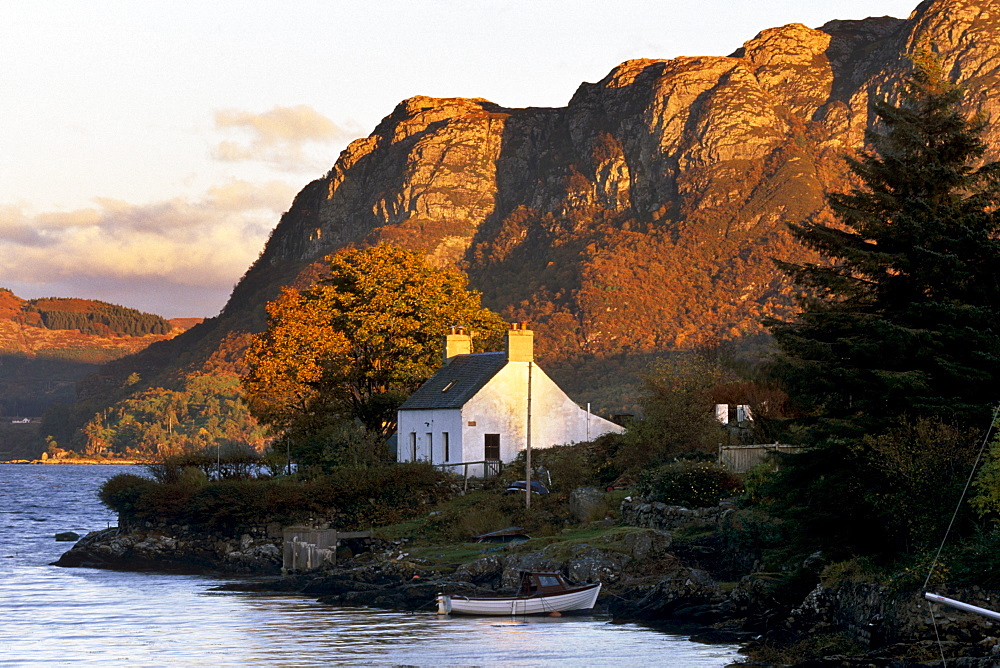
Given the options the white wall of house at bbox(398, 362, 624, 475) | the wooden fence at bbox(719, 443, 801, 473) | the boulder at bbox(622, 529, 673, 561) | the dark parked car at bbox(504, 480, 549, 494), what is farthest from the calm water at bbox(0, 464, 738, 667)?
the white wall of house at bbox(398, 362, 624, 475)

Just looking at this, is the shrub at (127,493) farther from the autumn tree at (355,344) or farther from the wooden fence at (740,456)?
the wooden fence at (740,456)

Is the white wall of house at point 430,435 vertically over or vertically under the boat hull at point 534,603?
over

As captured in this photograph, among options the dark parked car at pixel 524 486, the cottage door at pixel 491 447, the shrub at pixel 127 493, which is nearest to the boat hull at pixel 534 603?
the dark parked car at pixel 524 486

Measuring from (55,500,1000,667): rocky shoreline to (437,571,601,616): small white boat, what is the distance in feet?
2.98

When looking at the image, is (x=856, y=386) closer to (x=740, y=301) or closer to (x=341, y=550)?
(x=341, y=550)

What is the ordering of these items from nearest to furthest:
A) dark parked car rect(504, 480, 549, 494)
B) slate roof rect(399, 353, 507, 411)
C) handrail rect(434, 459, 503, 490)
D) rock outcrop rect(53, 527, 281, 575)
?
dark parked car rect(504, 480, 549, 494) → rock outcrop rect(53, 527, 281, 575) → handrail rect(434, 459, 503, 490) → slate roof rect(399, 353, 507, 411)

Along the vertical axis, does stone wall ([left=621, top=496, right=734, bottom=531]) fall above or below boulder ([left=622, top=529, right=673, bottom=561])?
above

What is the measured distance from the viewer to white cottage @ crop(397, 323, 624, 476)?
6550cm

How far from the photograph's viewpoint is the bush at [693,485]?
48275 mm

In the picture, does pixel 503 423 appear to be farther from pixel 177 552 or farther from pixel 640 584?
pixel 640 584

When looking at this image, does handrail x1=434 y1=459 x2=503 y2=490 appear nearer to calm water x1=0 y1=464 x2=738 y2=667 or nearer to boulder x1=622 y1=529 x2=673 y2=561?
calm water x1=0 y1=464 x2=738 y2=667

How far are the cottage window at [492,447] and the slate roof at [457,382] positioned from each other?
107 inches

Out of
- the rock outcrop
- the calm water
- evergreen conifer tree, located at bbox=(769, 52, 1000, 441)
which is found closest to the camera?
evergreen conifer tree, located at bbox=(769, 52, 1000, 441)

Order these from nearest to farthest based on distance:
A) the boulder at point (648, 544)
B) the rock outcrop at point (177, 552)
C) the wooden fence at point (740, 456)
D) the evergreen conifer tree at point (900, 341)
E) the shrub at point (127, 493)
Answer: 1. the evergreen conifer tree at point (900, 341)
2. the boulder at point (648, 544)
3. the wooden fence at point (740, 456)
4. the rock outcrop at point (177, 552)
5. the shrub at point (127, 493)
